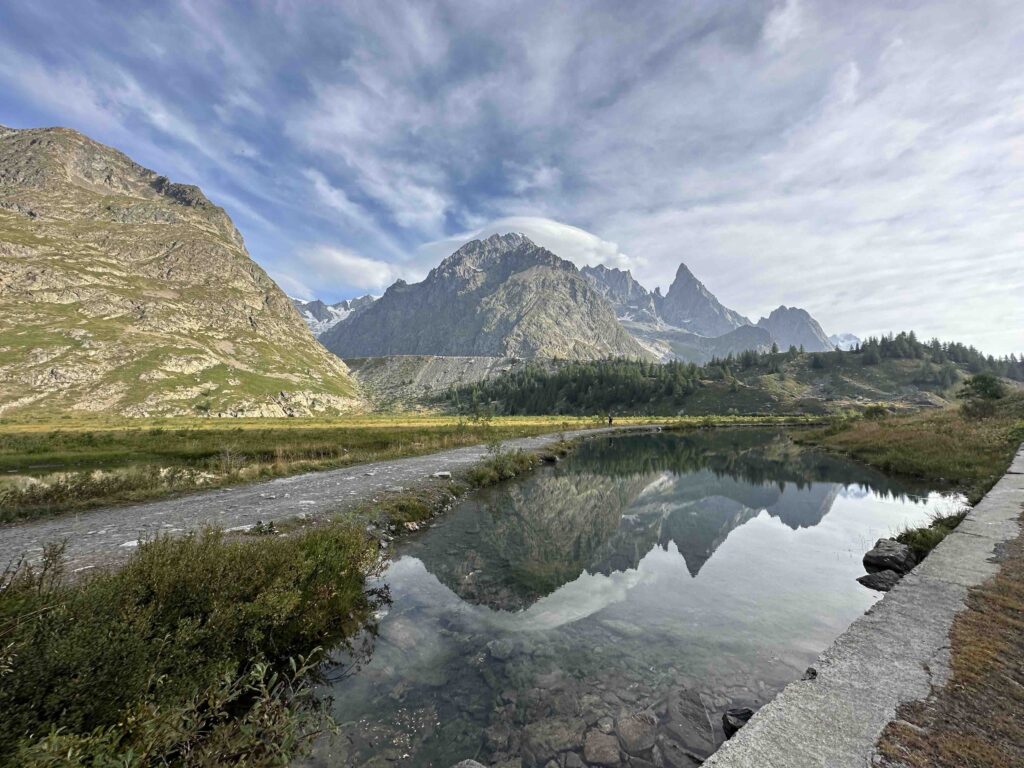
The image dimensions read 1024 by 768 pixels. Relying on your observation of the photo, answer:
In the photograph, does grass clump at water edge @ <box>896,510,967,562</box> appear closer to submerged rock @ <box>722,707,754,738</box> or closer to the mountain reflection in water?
the mountain reflection in water

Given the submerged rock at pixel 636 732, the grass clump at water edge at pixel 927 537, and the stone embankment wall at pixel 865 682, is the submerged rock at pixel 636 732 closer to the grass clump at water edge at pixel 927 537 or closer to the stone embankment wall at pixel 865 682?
the stone embankment wall at pixel 865 682

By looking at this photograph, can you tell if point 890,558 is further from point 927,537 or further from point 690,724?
point 690,724

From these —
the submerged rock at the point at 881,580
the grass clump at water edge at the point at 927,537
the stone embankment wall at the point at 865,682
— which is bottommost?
the submerged rock at the point at 881,580

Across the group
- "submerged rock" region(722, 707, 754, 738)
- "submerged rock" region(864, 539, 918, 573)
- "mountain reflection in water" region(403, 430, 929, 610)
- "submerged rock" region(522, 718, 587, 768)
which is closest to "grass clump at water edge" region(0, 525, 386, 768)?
"submerged rock" region(522, 718, 587, 768)

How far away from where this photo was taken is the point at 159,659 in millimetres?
5027

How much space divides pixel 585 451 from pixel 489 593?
4502 cm

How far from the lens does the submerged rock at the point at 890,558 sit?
13.8 metres

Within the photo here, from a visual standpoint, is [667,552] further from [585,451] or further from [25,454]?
[25,454]

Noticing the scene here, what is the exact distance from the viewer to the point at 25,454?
3881 cm

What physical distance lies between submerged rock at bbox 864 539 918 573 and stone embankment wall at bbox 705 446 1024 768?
484 centimetres

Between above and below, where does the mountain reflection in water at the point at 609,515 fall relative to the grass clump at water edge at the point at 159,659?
below

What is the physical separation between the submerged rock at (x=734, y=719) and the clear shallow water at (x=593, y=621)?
0.23 m

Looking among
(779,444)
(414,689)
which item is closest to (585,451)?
(779,444)

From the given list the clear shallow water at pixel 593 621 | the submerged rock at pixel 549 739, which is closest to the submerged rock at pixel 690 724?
the clear shallow water at pixel 593 621
